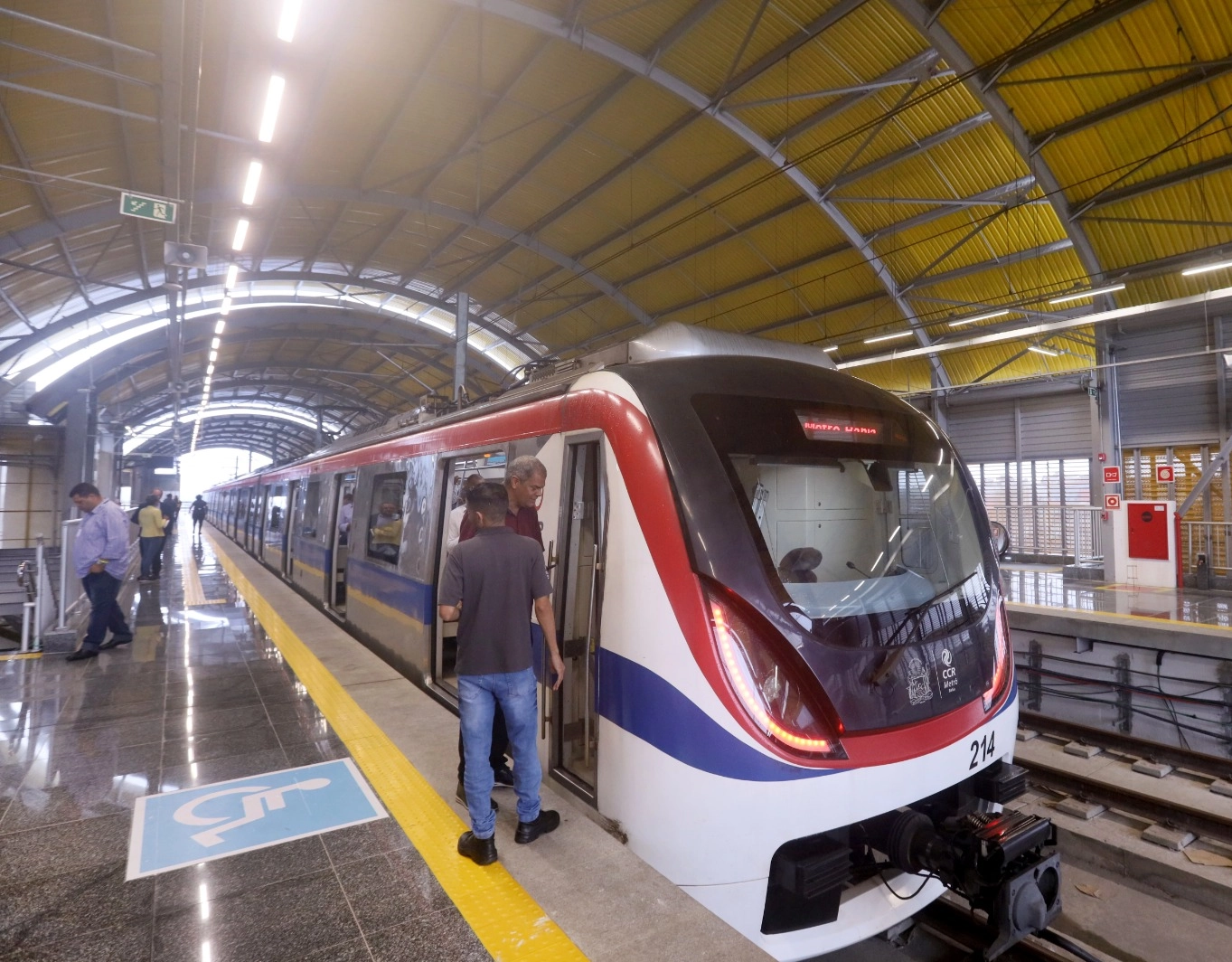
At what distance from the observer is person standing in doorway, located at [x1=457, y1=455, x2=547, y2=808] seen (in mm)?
3506

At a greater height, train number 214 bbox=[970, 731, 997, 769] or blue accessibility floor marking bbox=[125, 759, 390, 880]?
train number 214 bbox=[970, 731, 997, 769]

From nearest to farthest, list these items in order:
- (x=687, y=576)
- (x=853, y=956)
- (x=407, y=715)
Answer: (x=687, y=576)
(x=853, y=956)
(x=407, y=715)

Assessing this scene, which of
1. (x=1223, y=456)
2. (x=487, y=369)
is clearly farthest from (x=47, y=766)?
(x=487, y=369)

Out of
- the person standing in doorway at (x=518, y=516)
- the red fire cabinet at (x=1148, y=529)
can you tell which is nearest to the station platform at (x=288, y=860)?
the person standing in doorway at (x=518, y=516)

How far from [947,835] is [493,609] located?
201 centimetres

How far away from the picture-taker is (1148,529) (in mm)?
11438

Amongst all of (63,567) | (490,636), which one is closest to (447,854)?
(490,636)

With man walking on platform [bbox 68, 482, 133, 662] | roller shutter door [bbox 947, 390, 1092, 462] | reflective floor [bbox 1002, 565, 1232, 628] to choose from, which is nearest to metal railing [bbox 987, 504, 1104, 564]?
reflective floor [bbox 1002, 565, 1232, 628]

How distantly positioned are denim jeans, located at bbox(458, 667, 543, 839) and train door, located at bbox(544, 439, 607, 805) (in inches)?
15.9

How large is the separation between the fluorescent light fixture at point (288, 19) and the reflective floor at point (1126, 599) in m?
9.35

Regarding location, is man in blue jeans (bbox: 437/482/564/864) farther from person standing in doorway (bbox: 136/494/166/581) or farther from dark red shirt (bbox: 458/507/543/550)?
person standing in doorway (bbox: 136/494/166/581)

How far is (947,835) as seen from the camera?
269cm

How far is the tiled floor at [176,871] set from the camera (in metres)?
2.43

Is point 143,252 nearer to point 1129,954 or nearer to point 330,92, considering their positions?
point 330,92
